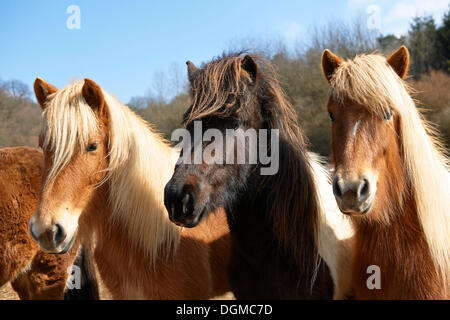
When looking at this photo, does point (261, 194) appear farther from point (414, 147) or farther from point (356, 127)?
point (414, 147)

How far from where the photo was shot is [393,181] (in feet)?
7.15

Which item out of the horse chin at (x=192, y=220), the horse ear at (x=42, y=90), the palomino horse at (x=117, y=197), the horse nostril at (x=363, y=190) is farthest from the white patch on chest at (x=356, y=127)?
the horse ear at (x=42, y=90)

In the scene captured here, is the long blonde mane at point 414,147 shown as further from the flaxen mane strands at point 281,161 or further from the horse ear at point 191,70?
the horse ear at point 191,70

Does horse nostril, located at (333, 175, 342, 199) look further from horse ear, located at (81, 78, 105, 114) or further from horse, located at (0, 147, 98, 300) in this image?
horse, located at (0, 147, 98, 300)

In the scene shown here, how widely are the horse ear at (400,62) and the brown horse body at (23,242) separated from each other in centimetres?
361

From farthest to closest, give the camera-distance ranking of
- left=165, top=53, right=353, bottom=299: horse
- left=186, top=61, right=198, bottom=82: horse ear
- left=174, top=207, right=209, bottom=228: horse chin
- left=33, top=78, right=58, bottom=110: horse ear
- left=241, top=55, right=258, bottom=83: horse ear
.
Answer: left=33, top=78, right=58, bottom=110: horse ear < left=186, top=61, right=198, bottom=82: horse ear < left=241, top=55, right=258, bottom=83: horse ear < left=165, top=53, right=353, bottom=299: horse < left=174, top=207, right=209, bottom=228: horse chin

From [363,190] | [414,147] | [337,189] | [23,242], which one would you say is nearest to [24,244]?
[23,242]

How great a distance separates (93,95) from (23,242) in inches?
78.1

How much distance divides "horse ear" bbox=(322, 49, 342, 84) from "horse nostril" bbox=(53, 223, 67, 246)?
2407 mm

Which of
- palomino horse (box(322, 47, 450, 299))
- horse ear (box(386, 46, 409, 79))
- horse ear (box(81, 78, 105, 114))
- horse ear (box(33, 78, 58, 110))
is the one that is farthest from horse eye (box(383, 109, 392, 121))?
horse ear (box(33, 78, 58, 110))

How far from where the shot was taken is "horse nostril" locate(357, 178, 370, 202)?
192 centimetres
